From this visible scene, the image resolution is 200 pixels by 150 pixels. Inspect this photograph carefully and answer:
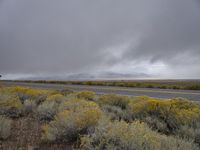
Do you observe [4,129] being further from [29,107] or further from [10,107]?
[29,107]

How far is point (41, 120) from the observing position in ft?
23.8

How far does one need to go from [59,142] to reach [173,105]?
4239mm

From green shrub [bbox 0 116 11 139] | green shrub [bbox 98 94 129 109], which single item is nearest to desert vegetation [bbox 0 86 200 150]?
green shrub [bbox 0 116 11 139]

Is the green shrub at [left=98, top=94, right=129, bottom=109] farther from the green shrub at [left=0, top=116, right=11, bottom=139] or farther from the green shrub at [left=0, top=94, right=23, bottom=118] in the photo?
the green shrub at [left=0, top=116, right=11, bottom=139]

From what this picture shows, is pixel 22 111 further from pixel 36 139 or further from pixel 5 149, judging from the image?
pixel 5 149

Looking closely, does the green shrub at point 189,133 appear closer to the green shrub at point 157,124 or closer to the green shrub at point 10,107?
the green shrub at point 157,124

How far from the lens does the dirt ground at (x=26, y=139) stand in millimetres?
4914

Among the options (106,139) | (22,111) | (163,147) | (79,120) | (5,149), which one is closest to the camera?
(163,147)

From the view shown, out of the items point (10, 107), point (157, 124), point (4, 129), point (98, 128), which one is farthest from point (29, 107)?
point (157, 124)

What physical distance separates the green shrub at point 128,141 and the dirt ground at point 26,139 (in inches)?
37.8

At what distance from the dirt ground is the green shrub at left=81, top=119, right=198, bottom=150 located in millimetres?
959

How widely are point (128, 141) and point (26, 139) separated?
9.42ft

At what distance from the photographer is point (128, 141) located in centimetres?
396

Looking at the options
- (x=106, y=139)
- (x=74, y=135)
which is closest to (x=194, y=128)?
(x=106, y=139)
